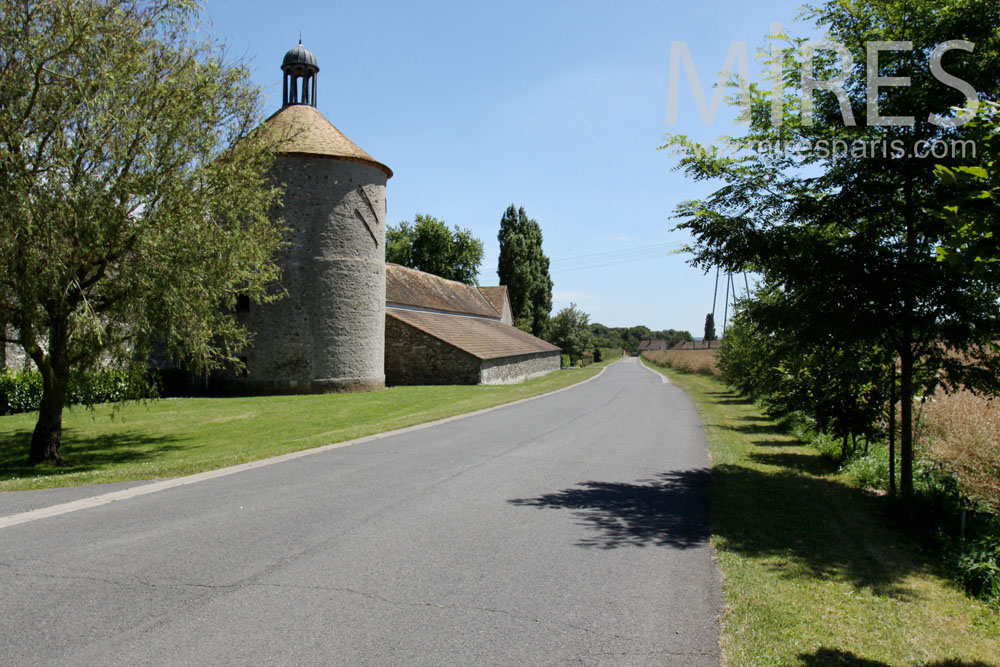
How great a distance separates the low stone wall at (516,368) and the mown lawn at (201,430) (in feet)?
22.3

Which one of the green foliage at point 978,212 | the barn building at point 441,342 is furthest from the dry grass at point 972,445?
the barn building at point 441,342

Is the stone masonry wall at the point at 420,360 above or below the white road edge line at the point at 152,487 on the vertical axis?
above

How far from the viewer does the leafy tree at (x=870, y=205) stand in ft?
23.2

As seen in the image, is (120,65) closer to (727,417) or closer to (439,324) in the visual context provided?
Answer: (727,417)

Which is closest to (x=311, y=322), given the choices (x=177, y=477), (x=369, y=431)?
(x=369, y=431)

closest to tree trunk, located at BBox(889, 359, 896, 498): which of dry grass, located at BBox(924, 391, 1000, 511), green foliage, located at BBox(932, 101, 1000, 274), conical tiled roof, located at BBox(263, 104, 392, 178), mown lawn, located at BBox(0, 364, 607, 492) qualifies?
dry grass, located at BBox(924, 391, 1000, 511)

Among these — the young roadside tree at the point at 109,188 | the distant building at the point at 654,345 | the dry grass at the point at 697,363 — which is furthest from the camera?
the distant building at the point at 654,345

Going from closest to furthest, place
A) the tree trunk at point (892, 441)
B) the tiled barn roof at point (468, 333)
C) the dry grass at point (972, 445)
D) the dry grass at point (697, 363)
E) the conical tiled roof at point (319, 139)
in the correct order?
the dry grass at point (972, 445) → the tree trunk at point (892, 441) → the conical tiled roof at point (319, 139) → the tiled barn roof at point (468, 333) → the dry grass at point (697, 363)

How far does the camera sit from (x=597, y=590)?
479cm

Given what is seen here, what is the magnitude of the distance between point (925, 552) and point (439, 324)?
1163 inches

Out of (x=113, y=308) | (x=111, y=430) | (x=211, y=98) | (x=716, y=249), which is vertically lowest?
(x=111, y=430)

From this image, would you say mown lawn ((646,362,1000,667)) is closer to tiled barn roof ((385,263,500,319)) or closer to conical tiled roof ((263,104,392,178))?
conical tiled roof ((263,104,392,178))

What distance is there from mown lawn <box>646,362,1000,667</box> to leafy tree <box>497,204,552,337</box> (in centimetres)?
5259

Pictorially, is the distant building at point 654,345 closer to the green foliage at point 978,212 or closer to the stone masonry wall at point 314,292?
the stone masonry wall at point 314,292
